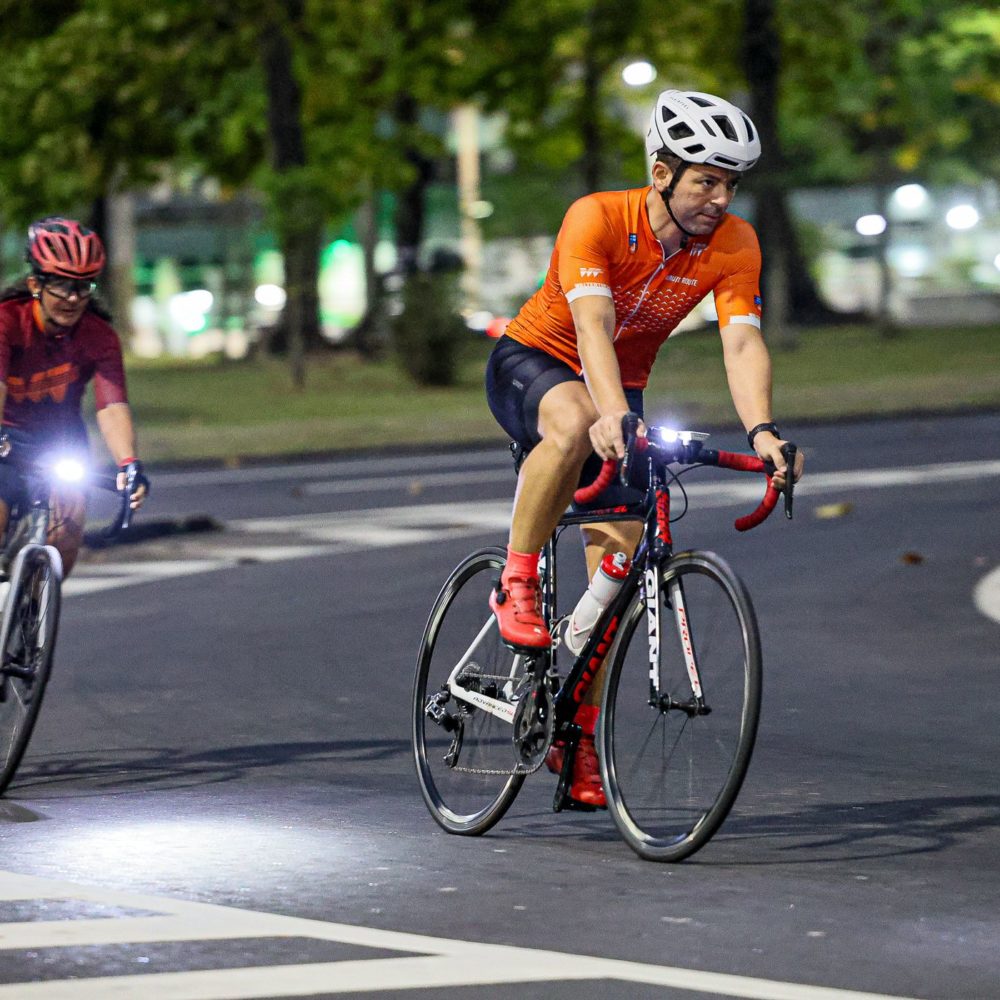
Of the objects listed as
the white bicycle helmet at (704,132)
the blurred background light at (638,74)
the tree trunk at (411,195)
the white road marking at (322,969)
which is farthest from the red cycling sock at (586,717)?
the tree trunk at (411,195)

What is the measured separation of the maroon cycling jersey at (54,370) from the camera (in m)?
7.95

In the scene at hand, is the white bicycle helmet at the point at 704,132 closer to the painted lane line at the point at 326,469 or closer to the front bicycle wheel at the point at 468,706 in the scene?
the front bicycle wheel at the point at 468,706

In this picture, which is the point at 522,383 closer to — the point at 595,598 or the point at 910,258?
the point at 595,598

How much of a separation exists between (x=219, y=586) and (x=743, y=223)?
7322mm

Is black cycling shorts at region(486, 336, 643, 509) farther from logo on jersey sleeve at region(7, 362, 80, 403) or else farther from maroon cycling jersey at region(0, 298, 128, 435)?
logo on jersey sleeve at region(7, 362, 80, 403)

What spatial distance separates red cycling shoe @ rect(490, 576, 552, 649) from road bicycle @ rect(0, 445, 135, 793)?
150 centimetres

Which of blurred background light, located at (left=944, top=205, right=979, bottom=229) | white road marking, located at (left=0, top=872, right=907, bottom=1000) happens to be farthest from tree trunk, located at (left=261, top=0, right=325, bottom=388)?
blurred background light, located at (left=944, top=205, right=979, bottom=229)

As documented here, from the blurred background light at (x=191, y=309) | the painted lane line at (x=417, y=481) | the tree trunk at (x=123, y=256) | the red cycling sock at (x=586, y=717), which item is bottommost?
the blurred background light at (x=191, y=309)

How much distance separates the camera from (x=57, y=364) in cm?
804

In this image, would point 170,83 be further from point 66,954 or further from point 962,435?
point 66,954

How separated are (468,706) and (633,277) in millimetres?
1330

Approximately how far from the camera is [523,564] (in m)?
6.63

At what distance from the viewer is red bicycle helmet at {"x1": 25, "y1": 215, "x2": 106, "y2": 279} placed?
774 cm

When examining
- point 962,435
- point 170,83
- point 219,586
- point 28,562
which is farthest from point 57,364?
point 170,83
